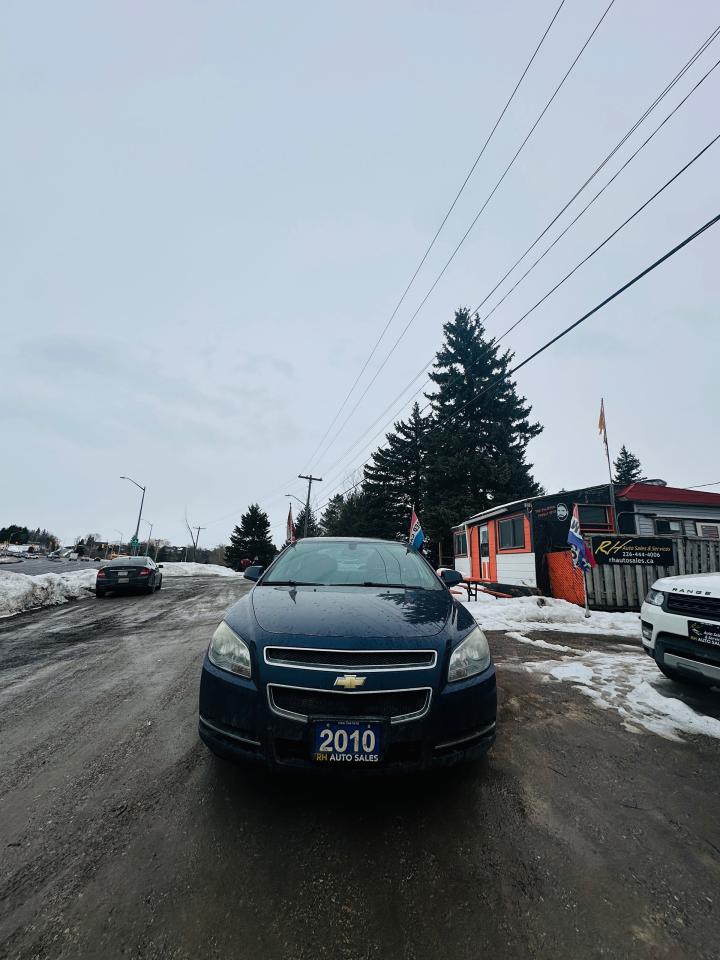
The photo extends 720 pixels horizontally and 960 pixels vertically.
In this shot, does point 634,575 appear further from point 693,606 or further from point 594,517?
point 693,606

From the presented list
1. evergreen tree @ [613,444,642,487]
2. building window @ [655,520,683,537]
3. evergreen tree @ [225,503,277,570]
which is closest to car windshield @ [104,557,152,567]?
building window @ [655,520,683,537]

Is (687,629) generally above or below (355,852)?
above

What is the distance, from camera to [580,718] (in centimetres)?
341

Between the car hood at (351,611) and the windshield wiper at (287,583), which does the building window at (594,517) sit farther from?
the windshield wiper at (287,583)

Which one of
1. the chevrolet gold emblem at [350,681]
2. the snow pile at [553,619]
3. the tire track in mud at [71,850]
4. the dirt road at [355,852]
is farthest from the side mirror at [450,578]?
the snow pile at [553,619]

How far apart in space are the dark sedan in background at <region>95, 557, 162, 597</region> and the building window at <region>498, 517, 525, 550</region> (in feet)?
41.8

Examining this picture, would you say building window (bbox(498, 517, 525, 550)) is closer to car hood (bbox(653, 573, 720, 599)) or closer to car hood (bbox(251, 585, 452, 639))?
car hood (bbox(653, 573, 720, 599))

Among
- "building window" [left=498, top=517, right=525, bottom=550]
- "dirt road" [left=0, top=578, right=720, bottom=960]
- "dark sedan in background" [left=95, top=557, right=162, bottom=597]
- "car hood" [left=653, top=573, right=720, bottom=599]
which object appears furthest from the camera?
"building window" [left=498, top=517, right=525, bottom=550]

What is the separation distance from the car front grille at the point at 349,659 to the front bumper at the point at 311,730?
15cm

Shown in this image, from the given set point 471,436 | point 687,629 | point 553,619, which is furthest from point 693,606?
point 471,436

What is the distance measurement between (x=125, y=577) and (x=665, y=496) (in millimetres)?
22055

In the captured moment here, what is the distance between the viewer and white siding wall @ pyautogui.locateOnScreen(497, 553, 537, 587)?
13389mm

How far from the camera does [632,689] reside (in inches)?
163

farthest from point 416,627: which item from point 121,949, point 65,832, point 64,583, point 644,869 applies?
point 64,583
